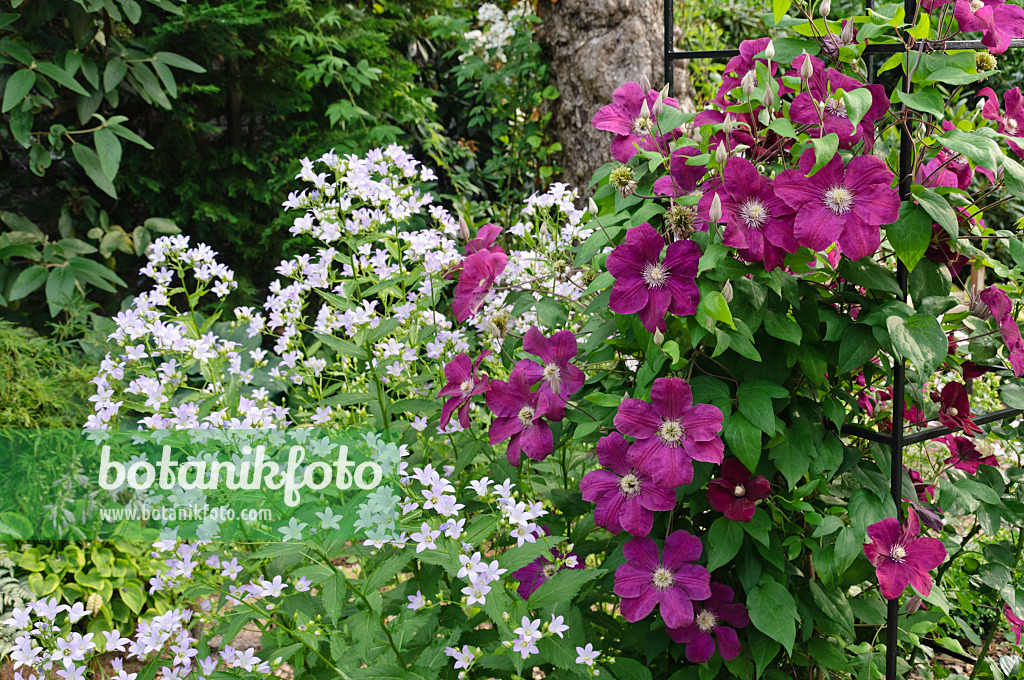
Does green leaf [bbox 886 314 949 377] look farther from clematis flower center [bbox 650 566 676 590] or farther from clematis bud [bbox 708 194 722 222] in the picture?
clematis flower center [bbox 650 566 676 590]

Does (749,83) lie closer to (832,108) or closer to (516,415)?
(832,108)

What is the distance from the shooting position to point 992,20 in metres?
0.99

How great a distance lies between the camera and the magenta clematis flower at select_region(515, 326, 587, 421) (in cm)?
107

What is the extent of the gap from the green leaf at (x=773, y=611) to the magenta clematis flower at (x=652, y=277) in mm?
396

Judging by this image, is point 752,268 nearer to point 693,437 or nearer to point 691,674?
point 693,437

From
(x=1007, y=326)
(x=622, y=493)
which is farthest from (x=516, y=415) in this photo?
(x=1007, y=326)

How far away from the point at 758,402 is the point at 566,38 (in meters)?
2.39

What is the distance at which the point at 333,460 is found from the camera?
137 cm

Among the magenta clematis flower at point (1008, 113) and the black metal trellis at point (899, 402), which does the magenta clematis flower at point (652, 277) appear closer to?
the black metal trellis at point (899, 402)

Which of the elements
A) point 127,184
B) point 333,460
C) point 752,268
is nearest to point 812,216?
point 752,268

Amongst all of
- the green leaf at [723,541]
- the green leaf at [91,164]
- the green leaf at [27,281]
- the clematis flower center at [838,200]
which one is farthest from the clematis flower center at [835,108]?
the green leaf at [27,281]

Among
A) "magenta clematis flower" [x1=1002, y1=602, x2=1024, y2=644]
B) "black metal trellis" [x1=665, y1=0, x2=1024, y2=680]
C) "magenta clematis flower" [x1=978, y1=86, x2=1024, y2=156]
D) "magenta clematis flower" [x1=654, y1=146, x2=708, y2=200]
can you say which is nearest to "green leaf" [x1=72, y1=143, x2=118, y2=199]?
"magenta clematis flower" [x1=654, y1=146, x2=708, y2=200]

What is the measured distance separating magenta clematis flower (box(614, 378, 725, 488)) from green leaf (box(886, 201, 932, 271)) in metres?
0.31

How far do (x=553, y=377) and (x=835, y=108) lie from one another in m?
0.52
